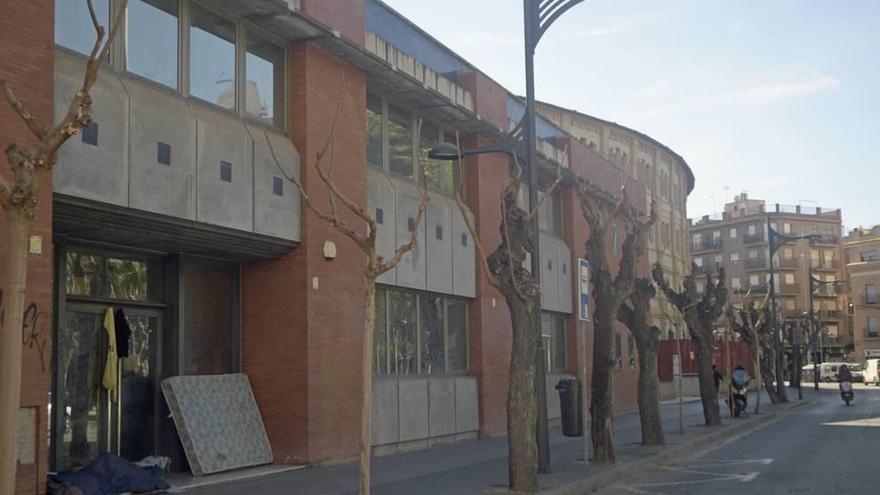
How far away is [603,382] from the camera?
683 inches

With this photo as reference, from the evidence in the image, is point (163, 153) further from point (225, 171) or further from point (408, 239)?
point (408, 239)

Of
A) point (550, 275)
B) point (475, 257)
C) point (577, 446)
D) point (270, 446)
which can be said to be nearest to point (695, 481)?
point (577, 446)

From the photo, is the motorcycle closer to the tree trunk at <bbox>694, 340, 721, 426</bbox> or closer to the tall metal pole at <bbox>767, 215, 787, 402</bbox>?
the tall metal pole at <bbox>767, 215, 787, 402</bbox>

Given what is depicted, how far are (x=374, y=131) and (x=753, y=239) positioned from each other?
9614cm

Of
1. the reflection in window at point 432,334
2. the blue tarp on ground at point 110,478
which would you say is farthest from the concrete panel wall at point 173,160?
the reflection in window at point 432,334

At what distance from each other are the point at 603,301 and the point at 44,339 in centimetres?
1012

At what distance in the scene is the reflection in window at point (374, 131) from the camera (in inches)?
736

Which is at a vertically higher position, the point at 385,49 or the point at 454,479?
the point at 385,49

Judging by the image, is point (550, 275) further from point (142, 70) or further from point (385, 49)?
point (142, 70)

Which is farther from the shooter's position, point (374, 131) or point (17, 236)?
point (374, 131)

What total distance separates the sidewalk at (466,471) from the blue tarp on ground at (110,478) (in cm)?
63

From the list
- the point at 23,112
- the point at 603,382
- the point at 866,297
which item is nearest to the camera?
the point at 23,112

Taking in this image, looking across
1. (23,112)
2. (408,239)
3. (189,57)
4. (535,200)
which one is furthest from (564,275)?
(23,112)

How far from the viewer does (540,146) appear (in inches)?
1053
